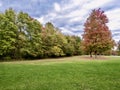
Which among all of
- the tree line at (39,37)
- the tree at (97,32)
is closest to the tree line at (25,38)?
the tree line at (39,37)

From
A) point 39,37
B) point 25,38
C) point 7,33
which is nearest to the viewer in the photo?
point 7,33

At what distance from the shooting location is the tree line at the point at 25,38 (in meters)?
35.2

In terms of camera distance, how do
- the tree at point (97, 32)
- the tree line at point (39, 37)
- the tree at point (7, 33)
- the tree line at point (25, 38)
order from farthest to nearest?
the tree line at point (25, 38) < the tree at point (7, 33) < the tree line at point (39, 37) < the tree at point (97, 32)

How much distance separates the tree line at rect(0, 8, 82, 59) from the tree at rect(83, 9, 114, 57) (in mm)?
10800

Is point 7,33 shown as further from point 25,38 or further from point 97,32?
point 97,32

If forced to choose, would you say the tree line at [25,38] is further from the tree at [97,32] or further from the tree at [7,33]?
the tree at [97,32]

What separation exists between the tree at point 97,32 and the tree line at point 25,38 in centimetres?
1080

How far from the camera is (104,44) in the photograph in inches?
1319

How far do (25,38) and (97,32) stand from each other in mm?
13842

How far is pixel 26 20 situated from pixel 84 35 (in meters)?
12.0

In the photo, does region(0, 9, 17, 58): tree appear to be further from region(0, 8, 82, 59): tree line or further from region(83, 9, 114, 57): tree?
region(83, 9, 114, 57): tree

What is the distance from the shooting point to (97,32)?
108 ft

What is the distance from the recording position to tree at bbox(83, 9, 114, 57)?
33.2 metres

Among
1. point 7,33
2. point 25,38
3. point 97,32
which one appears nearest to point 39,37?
point 25,38
